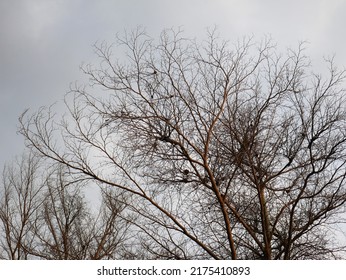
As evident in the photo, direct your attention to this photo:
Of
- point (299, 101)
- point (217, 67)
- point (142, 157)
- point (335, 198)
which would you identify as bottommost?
point (335, 198)

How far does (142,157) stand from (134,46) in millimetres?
1258

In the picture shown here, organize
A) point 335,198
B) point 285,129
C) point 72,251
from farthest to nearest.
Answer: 1. point 72,251
2. point 285,129
3. point 335,198

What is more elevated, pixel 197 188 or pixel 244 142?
pixel 244 142

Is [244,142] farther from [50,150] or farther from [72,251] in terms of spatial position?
[72,251]

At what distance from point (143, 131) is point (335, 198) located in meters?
2.08

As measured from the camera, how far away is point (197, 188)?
175 inches

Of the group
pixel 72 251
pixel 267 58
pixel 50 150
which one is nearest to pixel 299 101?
pixel 267 58

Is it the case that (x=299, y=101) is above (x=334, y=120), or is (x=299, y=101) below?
above

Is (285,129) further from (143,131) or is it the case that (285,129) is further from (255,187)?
(143,131)

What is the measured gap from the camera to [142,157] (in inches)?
169

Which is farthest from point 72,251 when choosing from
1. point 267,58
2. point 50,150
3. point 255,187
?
point 267,58
